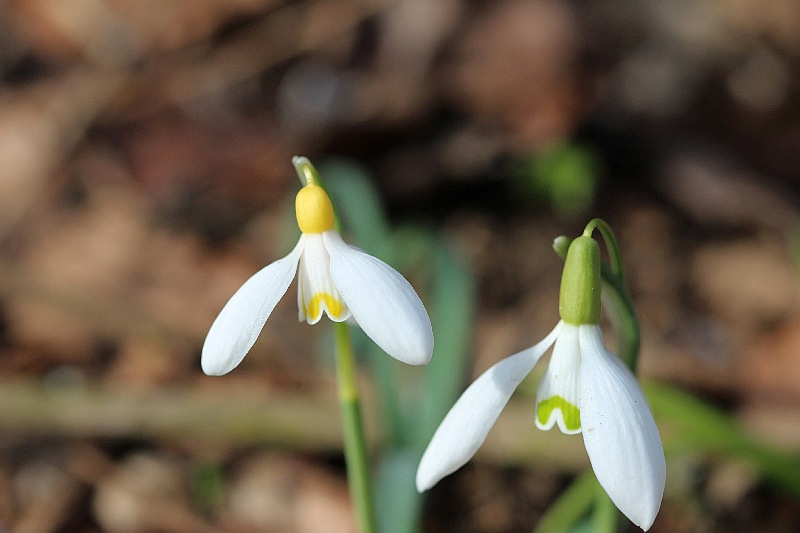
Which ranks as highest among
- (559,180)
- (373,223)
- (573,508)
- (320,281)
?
(559,180)

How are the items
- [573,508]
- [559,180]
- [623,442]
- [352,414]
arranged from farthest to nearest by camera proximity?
[559,180] → [573,508] → [352,414] → [623,442]

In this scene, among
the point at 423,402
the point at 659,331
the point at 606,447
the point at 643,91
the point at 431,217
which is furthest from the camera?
the point at 643,91

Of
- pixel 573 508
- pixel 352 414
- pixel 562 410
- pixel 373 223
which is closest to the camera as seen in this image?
pixel 562 410

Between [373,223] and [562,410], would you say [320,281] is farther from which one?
[373,223]

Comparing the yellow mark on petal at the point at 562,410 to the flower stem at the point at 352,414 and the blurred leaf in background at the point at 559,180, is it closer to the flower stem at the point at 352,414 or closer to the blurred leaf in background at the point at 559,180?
the flower stem at the point at 352,414

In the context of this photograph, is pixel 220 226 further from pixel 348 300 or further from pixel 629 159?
pixel 348 300

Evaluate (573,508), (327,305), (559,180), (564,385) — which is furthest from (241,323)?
(559,180)

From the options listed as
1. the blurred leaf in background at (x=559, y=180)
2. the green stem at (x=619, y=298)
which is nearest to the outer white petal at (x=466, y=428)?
the green stem at (x=619, y=298)

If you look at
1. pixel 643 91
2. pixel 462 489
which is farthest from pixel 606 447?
pixel 643 91
